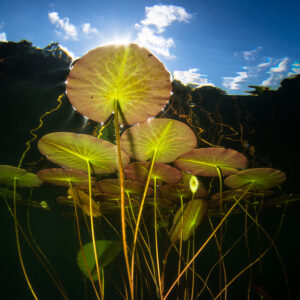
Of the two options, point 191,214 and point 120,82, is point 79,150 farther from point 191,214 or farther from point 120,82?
point 191,214

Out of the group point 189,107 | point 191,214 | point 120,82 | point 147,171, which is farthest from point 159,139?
point 189,107

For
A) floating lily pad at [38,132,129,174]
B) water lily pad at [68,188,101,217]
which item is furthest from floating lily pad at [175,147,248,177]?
water lily pad at [68,188,101,217]

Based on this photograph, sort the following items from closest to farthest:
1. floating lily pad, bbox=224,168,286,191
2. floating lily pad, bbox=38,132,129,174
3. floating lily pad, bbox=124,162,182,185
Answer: floating lily pad, bbox=38,132,129,174 < floating lily pad, bbox=124,162,182,185 < floating lily pad, bbox=224,168,286,191

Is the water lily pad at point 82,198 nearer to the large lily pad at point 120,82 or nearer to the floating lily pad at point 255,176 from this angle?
the large lily pad at point 120,82

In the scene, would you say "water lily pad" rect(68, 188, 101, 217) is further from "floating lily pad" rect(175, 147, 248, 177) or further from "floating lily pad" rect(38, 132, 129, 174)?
"floating lily pad" rect(175, 147, 248, 177)

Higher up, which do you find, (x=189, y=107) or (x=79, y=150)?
(x=189, y=107)

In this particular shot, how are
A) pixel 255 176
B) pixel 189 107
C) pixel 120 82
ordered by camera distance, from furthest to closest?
pixel 189 107 < pixel 255 176 < pixel 120 82

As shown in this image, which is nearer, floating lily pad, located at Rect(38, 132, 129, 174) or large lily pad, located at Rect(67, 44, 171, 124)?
large lily pad, located at Rect(67, 44, 171, 124)

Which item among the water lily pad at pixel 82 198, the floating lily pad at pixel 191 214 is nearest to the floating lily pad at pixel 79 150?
the water lily pad at pixel 82 198
